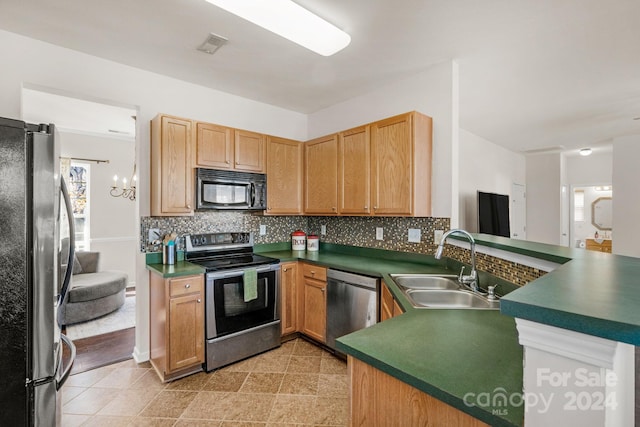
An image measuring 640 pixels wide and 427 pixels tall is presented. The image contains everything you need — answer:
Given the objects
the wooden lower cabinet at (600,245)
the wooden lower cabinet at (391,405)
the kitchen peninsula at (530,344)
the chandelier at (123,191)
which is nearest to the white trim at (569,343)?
the kitchen peninsula at (530,344)

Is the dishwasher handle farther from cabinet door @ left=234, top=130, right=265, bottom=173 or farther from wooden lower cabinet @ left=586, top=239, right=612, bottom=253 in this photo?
wooden lower cabinet @ left=586, top=239, right=612, bottom=253

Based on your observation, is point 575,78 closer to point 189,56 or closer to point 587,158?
point 189,56

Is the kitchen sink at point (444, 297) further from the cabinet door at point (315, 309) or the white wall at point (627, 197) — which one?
the white wall at point (627, 197)

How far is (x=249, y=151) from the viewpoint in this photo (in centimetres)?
324

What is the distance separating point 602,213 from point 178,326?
967 cm

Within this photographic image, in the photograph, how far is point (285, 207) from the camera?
355 centimetres

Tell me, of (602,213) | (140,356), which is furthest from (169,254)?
(602,213)

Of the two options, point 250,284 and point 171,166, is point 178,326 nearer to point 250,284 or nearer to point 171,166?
point 250,284

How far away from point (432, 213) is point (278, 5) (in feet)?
6.56

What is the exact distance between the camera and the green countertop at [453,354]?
2.64 ft

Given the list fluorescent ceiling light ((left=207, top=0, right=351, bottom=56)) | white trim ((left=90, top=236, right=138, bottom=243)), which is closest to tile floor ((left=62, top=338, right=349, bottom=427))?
fluorescent ceiling light ((left=207, top=0, right=351, bottom=56))

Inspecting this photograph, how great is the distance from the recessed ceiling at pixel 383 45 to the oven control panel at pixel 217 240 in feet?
5.14

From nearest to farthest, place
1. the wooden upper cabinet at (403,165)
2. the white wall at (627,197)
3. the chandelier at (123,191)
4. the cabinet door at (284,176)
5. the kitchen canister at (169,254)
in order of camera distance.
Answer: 1. the wooden upper cabinet at (403,165)
2. the kitchen canister at (169,254)
3. the cabinet door at (284,176)
4. the white wall at (627,197)
5. the chandelier at (123,191)

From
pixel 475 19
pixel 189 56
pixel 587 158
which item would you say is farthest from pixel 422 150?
pixel 587 158
